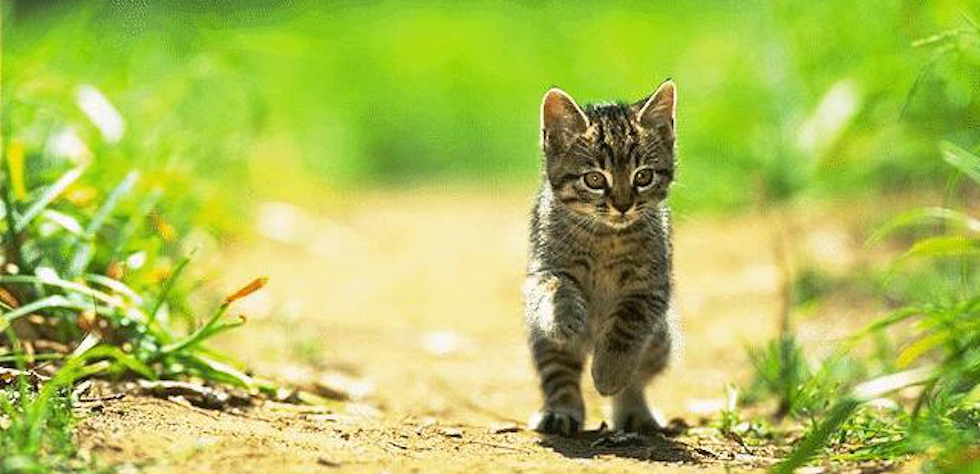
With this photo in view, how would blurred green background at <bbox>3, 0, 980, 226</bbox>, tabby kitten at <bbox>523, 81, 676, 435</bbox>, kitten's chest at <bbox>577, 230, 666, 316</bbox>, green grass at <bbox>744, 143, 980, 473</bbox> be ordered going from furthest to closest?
blurred green background at <bbox>3, 0, 980, 226</bbox>
kitten's chest at <bbox>577, 230, 666, 316</bbox>
tabby kitten at <bbox>523, 81, 676, 435</bbox>
green grass at <bbox>744, 143, 980, 473</bbox>

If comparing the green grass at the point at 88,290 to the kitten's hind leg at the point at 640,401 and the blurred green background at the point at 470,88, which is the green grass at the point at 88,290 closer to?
the blurred green background at the point at 470,88

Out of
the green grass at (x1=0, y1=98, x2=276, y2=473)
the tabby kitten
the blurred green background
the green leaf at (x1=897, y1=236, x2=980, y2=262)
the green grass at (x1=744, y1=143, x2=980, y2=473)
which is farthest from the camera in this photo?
the blurred green background

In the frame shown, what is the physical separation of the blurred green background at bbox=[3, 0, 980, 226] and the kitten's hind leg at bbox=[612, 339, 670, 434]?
1.07 meters

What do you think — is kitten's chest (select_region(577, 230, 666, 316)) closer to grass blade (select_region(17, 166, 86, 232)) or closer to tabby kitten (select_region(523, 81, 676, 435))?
tabby kitten (select_region(523, 81, 676, 435))

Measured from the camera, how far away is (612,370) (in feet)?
12.3

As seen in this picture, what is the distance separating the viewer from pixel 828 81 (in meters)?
6.60

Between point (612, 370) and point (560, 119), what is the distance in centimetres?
76

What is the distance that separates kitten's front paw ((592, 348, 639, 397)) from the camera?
12.3 ft

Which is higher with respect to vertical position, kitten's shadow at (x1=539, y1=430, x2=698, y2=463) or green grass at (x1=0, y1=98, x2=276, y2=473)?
green grass at (x1=0, y1=98, x2=276, y2=473)

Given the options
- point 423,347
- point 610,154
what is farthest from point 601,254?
point 423,347

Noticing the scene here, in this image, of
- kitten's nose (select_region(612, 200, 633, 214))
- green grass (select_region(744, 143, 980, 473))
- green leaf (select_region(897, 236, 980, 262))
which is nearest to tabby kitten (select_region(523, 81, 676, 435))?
kitten's nose (select_region(612, 200, 633, 214))

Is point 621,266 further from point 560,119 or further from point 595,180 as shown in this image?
point 560,119

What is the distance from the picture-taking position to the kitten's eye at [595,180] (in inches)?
153

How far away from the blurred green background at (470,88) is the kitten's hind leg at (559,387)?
1257 mm
